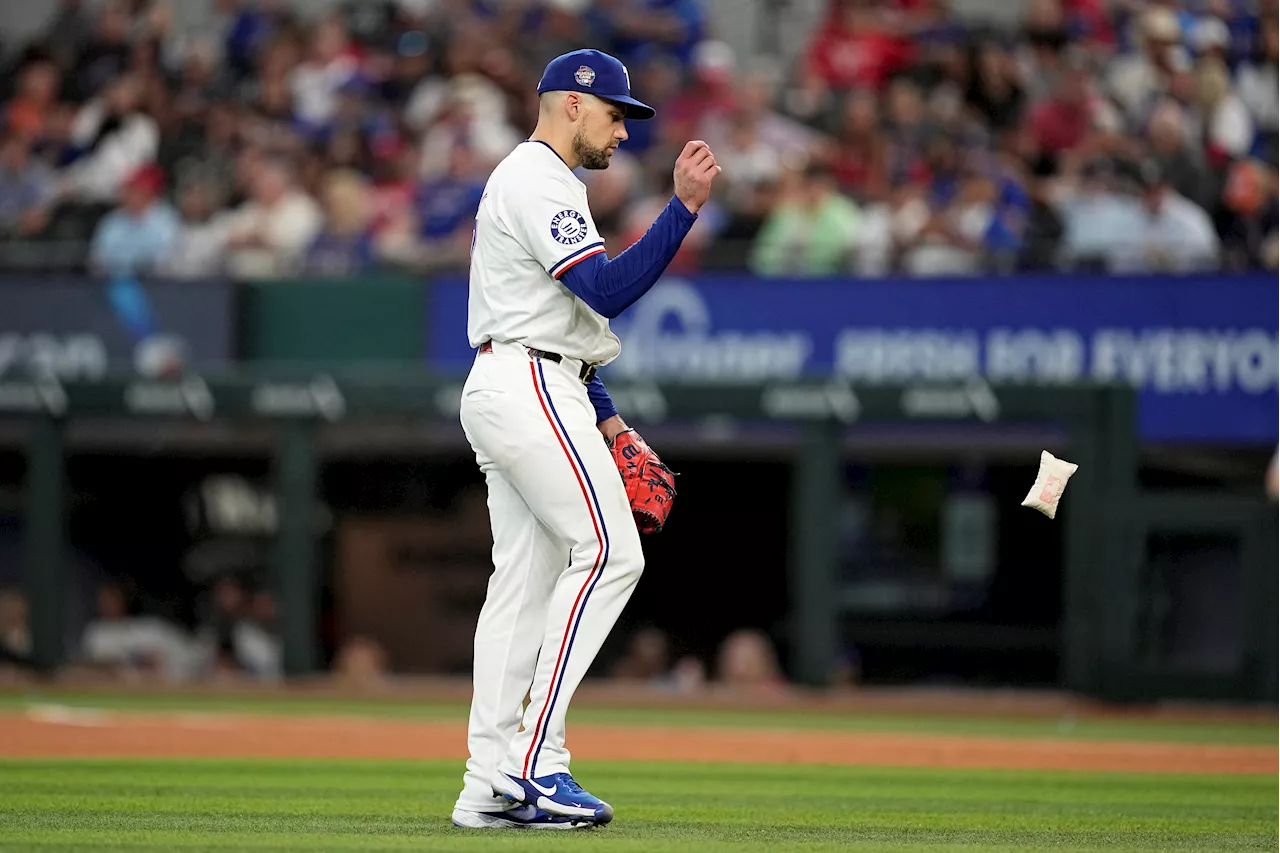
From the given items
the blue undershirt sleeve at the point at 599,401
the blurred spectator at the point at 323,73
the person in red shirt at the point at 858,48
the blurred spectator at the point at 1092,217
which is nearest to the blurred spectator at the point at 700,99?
the person in red shirt at the point at 858,48

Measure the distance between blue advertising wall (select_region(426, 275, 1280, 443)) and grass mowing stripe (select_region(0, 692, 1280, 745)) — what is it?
84.0 inches

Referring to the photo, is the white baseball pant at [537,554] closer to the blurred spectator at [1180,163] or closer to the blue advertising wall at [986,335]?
the blue advertising wall at [986,335]

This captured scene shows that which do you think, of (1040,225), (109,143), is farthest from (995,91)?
(109,143)

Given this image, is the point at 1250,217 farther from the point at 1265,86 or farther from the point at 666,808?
the point at 666,808

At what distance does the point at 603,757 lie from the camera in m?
8.80

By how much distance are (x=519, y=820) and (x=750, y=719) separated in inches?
262

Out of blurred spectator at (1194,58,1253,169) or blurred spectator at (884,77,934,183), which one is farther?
blurred spectator at (884,77,934,183)

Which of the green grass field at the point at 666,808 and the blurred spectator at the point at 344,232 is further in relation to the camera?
the blurred spectator at the point at 344,232

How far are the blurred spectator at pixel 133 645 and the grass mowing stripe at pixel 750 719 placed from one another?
4.49 feet

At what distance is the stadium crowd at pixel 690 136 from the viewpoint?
42.8ft

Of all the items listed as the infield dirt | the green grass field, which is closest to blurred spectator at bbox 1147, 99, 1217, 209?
the infield dirt

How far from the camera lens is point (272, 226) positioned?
14703 millimetres

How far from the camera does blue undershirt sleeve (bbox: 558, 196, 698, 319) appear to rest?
16.2ft

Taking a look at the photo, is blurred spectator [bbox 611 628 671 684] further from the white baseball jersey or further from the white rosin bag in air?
the white baseball jersey
